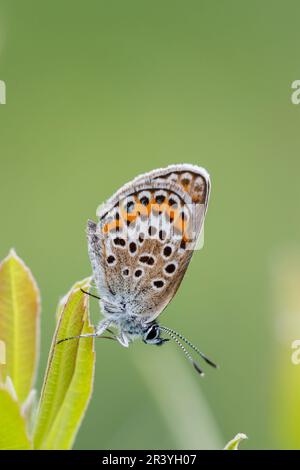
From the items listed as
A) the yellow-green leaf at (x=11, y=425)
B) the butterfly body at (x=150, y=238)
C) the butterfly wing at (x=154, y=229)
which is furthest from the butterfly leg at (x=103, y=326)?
the yellow-green leaf at (x=11, y=425)

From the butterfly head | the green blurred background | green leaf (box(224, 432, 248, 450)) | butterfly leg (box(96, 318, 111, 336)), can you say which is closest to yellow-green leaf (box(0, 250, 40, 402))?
green leaf (box(224, 432, 248, 450))

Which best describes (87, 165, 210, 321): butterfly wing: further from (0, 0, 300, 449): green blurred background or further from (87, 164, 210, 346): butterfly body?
(0, 0, 300, 449): green blurred background

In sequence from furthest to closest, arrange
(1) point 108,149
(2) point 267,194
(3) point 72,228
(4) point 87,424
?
(1) point 108,149 < (2) point 267,194 < (3) point 72,228 < (4) point 87,424

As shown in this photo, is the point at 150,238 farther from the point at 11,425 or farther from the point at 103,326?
the point at 11,425

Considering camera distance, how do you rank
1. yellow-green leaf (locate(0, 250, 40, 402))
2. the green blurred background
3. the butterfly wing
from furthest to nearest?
the green blurred background → the butterfly wing → yellow-green leaf (locate(0, 250, 40, 402))

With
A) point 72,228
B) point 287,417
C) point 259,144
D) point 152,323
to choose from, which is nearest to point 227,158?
point 259,144

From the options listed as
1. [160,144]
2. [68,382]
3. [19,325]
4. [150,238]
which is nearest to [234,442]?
[68,382]

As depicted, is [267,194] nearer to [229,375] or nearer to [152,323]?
[229,375]

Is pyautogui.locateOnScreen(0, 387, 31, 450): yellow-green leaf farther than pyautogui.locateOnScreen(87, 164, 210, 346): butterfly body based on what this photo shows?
No
